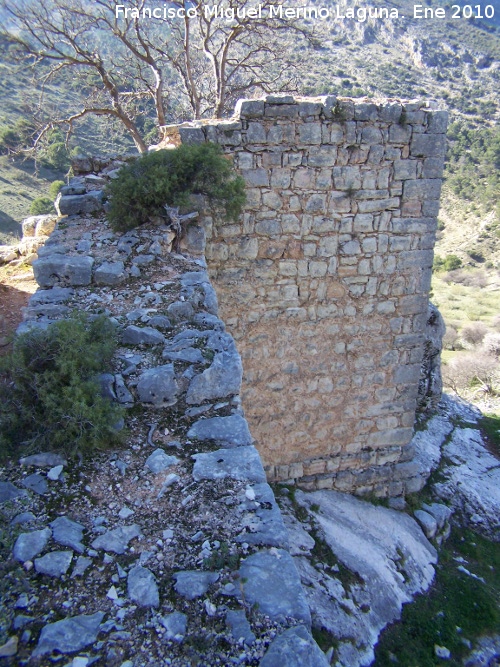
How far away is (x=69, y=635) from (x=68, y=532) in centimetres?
42

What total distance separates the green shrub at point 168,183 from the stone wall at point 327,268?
241mm

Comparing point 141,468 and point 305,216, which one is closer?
point 141,468

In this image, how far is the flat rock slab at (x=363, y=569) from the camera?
3.91 metres

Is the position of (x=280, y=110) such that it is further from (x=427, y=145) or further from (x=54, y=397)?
(x=54, y=397)

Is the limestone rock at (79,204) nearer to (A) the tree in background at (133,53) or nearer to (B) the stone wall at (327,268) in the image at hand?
(B) the stone wall at (327,268)

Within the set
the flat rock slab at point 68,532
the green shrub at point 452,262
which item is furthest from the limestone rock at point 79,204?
the green shrub at point 452,262

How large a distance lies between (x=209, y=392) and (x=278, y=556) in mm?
989

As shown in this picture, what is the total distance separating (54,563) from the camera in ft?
5.69

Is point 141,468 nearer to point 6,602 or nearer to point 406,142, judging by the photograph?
point 6,602

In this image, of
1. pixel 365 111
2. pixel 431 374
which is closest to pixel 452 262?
pixel 431 374

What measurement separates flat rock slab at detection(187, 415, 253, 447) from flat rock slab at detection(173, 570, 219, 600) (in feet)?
2.26

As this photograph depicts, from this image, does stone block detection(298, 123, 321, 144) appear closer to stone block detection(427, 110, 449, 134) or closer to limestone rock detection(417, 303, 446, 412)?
stone block detection(427, 110, 449, 134)

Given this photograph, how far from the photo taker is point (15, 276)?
586 centimetres

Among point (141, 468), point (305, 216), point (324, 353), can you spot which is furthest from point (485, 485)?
point (141, 468)
